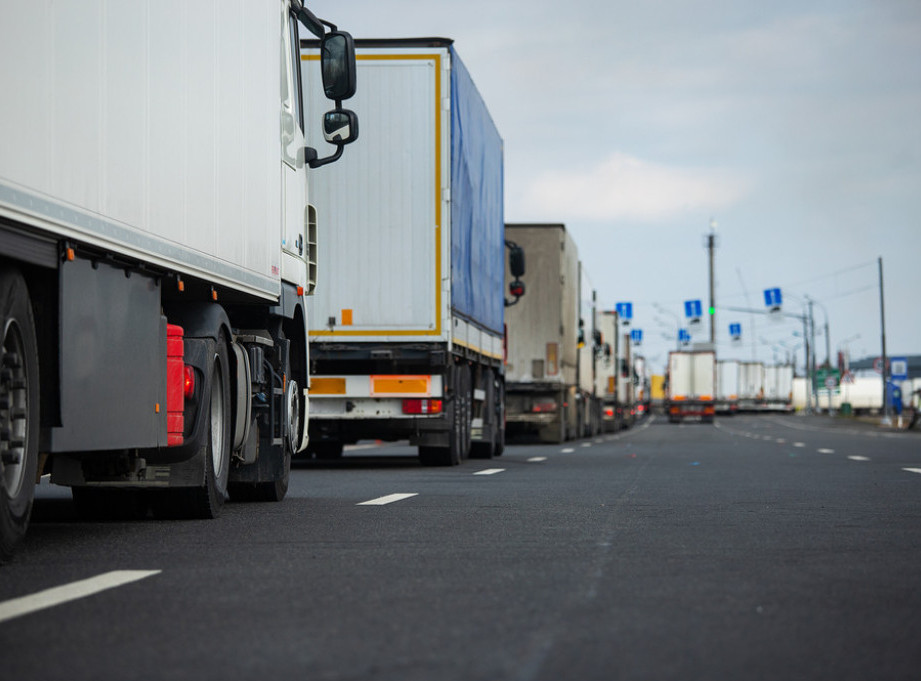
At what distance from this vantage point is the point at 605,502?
11.6 metres

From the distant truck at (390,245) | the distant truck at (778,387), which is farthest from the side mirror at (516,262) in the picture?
the distant truck at (778,387)

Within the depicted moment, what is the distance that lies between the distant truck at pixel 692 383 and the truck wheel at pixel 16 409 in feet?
238

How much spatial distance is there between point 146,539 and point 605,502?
4.12m

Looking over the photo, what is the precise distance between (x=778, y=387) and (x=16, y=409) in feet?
327

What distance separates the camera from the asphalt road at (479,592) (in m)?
4.48

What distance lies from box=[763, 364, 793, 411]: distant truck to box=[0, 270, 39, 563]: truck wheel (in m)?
95.2

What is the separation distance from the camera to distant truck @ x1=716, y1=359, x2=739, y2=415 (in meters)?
90.4

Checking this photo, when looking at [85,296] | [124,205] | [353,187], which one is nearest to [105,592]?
[85,296]

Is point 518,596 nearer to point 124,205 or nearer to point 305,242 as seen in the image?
point 124,205

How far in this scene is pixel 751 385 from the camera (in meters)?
97.1

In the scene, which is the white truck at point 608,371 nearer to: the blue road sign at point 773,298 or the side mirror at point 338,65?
the blue road sign at point 773,298

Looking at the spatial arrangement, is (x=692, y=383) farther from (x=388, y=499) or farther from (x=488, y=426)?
(x=388, y=499)

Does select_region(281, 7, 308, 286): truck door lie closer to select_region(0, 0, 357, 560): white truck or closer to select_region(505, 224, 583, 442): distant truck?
select_region(0, 0, 357, 560): white truck

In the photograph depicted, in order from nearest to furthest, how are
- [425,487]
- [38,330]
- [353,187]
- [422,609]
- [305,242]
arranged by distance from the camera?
[422,609] → [38,330] → [305,242] → [425,487] → [353,187]
